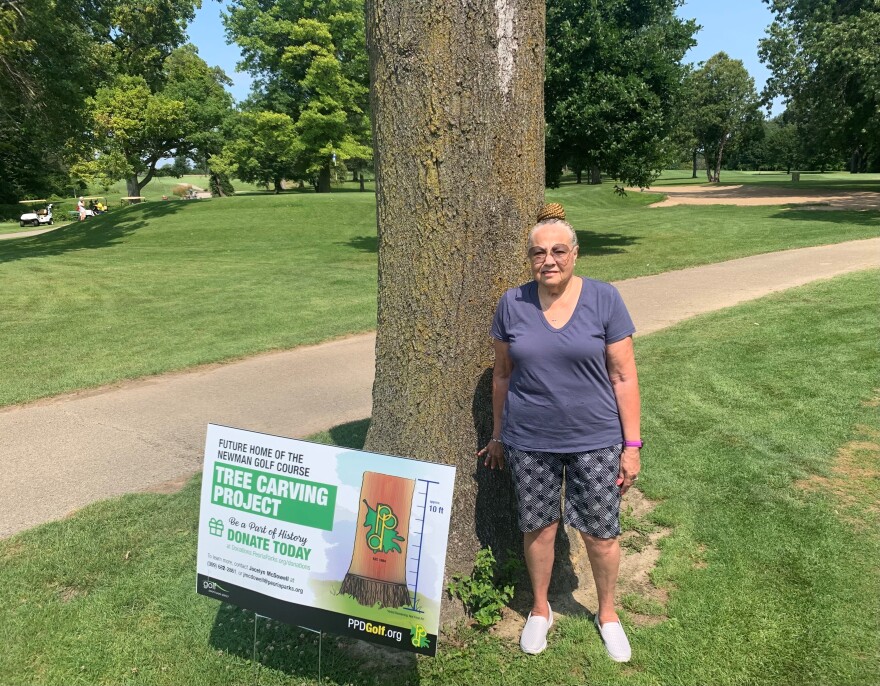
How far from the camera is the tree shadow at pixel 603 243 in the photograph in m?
17.2

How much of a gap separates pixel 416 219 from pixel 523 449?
3.66ft

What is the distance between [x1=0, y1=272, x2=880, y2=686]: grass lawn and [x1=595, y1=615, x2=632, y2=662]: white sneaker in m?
0.04

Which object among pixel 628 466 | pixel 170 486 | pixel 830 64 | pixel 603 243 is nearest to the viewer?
pixel 628 466

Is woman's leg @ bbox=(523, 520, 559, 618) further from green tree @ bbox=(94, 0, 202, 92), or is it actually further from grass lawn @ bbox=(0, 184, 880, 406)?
green tree @ bbox=(94, 0, 202, 92)

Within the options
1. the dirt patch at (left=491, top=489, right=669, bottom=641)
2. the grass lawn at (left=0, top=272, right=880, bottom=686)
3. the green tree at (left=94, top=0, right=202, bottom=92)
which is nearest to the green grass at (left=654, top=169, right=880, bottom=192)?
the green tree at (left=94, top=0, right=202, bottom=92)

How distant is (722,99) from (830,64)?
123 feet

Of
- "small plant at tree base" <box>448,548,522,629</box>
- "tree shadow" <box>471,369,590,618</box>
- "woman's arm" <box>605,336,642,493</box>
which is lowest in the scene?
"small plant at tree base" <box>448,548,522,629</box>

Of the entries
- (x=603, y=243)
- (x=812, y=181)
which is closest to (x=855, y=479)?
(x=603, y=243)

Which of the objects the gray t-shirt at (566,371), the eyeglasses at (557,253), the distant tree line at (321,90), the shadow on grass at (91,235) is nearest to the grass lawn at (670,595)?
the gray t-shirt at (566,371)

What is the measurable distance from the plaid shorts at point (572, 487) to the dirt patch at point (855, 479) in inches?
78.8

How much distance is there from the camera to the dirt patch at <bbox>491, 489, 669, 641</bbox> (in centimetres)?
313

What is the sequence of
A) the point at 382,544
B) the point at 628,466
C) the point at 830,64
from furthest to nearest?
the point at 830,64, the point at 628,466, the point at 382,544

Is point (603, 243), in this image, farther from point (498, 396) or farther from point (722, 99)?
point (722, 99)

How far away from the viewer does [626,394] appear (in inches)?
104
